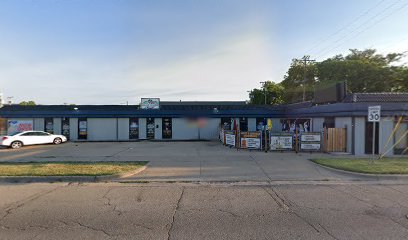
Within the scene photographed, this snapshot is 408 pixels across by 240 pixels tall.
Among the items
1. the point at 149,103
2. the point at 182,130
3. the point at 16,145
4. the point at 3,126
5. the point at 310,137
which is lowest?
the point at 16,145

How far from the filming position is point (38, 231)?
4734 millimetres

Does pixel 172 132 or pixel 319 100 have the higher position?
pixel 319 100

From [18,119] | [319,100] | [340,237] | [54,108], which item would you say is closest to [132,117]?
[54,108]

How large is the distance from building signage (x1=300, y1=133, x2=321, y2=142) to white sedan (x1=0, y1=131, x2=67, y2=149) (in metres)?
19.9

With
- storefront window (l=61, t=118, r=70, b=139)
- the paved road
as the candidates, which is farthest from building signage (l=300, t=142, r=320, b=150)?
storefront window (l=61, t=118, r=70, b=139)

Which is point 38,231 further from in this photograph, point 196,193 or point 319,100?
point 319,100

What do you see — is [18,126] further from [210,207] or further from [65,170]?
[210,207]

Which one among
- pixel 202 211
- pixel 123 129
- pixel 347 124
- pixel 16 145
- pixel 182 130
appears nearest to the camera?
pixel 202 211

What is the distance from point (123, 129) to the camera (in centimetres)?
2633

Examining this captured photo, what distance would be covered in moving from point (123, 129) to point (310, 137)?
57.5 feet

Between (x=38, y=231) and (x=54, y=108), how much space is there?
24.9 m

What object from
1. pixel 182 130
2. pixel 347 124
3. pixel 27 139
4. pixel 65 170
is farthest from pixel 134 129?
pixel 347 124

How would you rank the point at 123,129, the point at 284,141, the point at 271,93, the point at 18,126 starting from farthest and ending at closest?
1. the point at 271,93
2. the point at 123,129
3. the point at 18,126
4. the point at 284,141

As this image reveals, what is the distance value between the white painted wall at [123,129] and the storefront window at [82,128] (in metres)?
3.19
